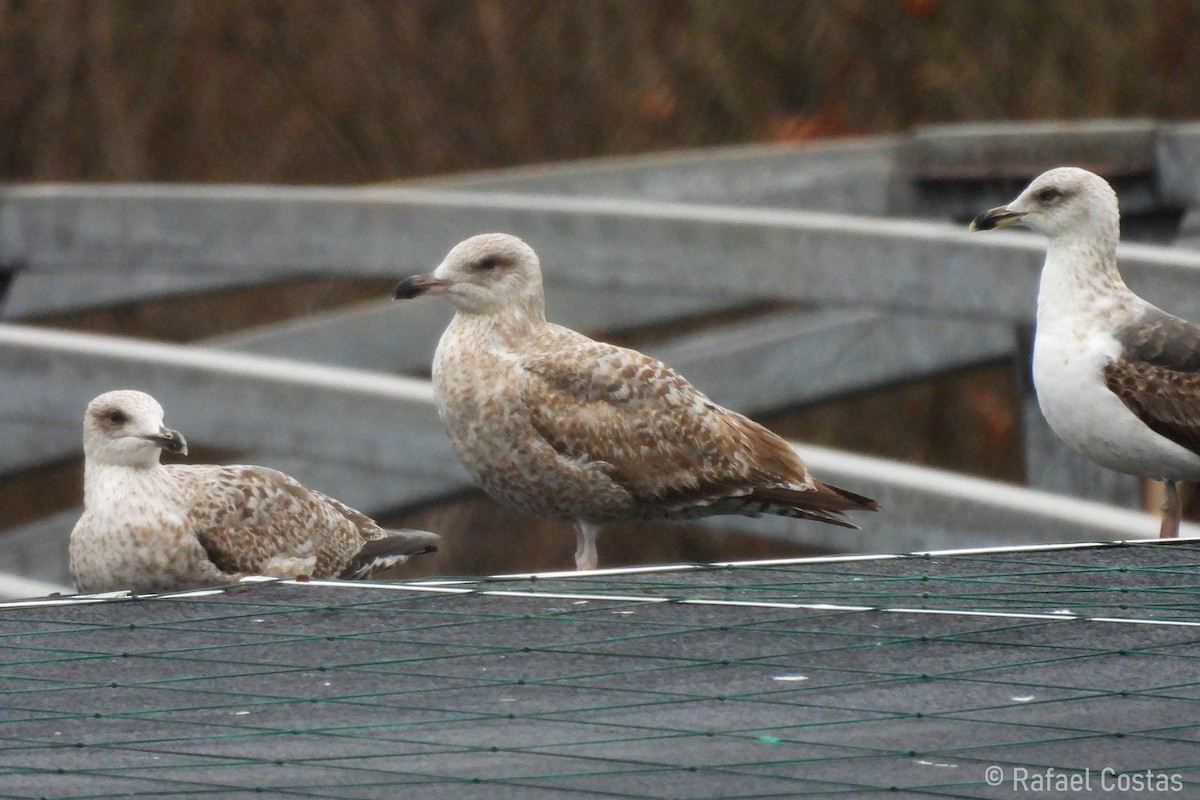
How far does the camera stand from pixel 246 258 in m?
8.89

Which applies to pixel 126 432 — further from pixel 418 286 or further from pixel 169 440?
pixel 418 286

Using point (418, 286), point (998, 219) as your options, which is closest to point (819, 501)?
point (998, 219)

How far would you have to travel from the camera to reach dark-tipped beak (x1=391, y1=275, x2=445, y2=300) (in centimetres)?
529

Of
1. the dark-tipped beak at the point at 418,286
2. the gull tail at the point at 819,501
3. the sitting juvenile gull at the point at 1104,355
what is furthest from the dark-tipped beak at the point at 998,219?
the dark-tipped beak at the point at 418,286

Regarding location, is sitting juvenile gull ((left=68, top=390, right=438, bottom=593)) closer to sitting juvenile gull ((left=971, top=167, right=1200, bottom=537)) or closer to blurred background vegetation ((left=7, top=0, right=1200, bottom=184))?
sitting juvenile gull ((left=971, top=167, right=1200, bottom=537))

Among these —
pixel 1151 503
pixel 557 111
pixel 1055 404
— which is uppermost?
pixel 557 111

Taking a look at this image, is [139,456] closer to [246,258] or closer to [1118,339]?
[1118,339]

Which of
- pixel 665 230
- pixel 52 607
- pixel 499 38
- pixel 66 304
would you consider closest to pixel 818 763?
pixel 52 607

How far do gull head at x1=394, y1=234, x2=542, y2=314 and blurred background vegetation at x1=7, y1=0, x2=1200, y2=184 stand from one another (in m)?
6.71

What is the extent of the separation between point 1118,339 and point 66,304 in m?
6.37

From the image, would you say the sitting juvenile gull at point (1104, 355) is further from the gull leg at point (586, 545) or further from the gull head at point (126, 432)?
the gull head at point (126, 432)

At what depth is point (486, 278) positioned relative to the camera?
211 inches

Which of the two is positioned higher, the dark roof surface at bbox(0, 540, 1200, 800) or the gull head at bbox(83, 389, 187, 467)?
the gull head at bbox(83, 389, 187, 467)
